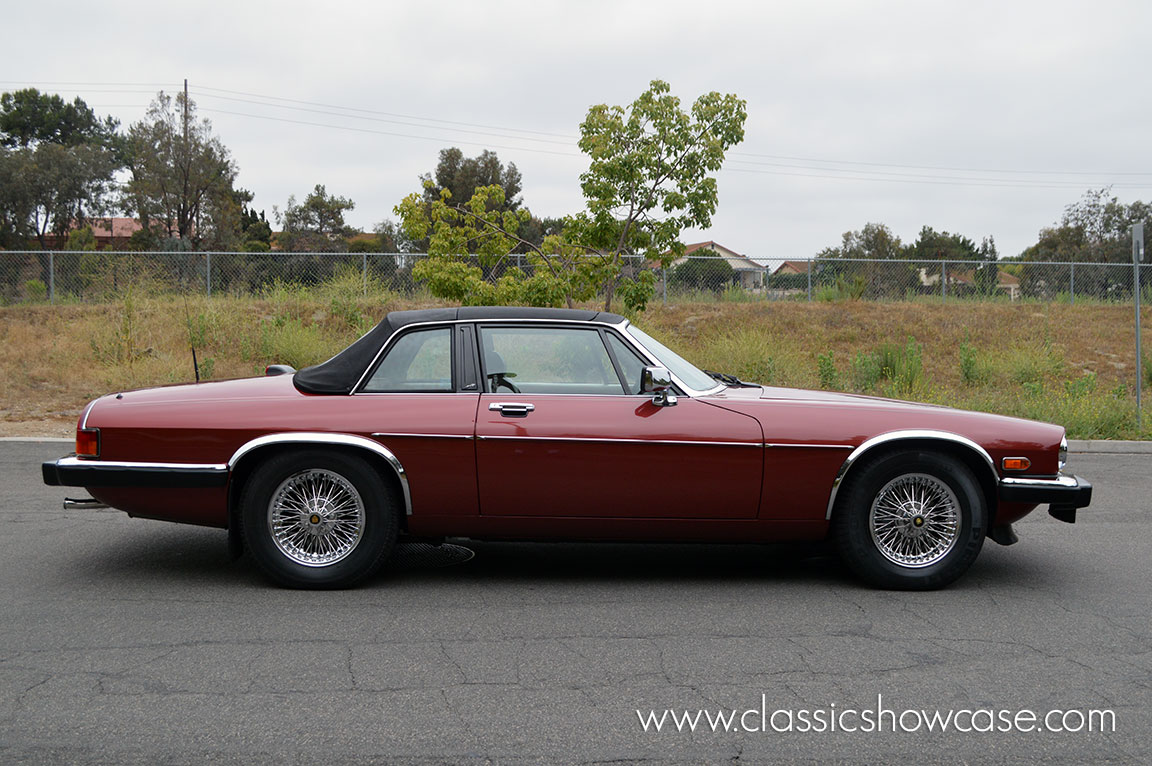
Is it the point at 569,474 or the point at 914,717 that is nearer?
the point at 914,717

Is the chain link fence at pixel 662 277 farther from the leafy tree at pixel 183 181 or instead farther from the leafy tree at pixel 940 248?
the leafy tree at pixel 940 248

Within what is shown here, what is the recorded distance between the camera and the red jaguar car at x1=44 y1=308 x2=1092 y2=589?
5285 millimetres

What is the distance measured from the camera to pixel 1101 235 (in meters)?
49.7

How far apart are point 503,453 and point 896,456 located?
6.79 ft

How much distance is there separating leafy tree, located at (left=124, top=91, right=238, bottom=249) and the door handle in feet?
134

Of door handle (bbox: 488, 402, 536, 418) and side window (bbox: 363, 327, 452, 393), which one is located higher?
side window (bbox: 363, 327, 452, 393)

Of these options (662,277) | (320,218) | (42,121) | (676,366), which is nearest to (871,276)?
(662,277)

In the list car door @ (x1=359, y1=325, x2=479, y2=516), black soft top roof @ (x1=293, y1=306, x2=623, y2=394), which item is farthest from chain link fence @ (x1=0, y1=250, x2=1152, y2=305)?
car door @ (x1=359, y1=325, x2=479, y2=516)

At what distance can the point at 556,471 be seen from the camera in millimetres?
5277


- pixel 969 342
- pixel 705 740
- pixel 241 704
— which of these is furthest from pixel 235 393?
pixel 969 342

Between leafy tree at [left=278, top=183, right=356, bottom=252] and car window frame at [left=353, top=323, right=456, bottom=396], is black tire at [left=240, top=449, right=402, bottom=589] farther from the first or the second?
leafy tree at [left=278, top=183, right=356, bottom=252]

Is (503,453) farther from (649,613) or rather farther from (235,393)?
(235,393)

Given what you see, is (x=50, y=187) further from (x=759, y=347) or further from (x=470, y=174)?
(x=759, y=347)

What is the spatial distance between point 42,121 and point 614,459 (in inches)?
2965
